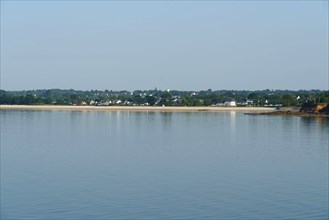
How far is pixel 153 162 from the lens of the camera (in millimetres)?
23938

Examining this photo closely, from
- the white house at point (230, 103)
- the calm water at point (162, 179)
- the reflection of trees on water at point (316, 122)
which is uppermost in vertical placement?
the white house at point (230, 103)

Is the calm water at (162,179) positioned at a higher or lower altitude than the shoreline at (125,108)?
lower

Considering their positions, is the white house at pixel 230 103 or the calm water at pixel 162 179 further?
the white house at pixel 230 103

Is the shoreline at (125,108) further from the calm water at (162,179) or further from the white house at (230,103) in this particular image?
the calm water at (162,179)

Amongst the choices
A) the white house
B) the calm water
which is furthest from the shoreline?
the calm water

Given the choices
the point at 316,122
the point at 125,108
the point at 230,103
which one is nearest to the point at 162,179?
the point at 316,122

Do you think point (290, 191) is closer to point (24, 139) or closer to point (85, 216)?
point (85, 216)

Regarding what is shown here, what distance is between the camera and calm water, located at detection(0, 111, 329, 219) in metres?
15.0

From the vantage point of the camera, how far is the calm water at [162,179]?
1502cm

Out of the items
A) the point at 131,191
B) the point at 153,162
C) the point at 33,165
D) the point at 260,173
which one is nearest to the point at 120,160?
the point at 153,162

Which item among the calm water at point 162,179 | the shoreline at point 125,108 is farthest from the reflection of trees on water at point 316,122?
the shoreline at point 125,108

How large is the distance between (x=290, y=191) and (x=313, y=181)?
2222mm

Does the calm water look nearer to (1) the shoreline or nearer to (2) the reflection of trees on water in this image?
(2) the reflection of trees on water

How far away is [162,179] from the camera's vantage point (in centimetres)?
1953
